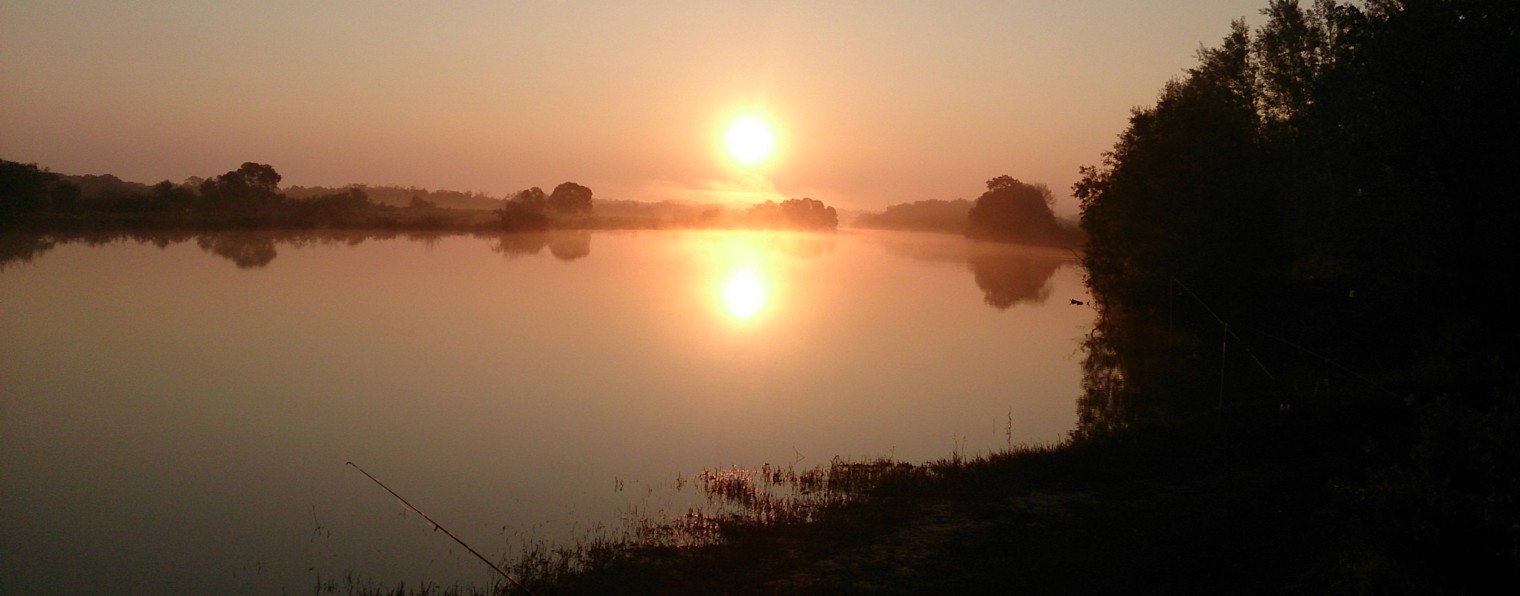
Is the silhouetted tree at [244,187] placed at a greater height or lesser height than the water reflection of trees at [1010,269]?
greater

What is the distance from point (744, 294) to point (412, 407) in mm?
31278

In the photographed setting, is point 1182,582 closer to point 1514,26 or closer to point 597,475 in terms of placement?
point 597,475

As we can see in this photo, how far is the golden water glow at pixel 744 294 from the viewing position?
4187 centimetres

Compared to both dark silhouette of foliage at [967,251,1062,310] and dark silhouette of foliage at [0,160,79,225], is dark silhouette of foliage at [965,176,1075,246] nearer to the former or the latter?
dark silhouette of foliage at [967,251,1062,310]

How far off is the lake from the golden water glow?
2.10 feet

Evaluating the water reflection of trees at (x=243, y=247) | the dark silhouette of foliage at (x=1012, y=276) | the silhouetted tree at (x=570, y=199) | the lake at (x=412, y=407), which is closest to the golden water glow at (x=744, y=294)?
the lake at (x=412, y=407)

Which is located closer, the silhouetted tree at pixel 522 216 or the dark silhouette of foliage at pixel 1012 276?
the dark silhouette of foliage at pixel 1012 276

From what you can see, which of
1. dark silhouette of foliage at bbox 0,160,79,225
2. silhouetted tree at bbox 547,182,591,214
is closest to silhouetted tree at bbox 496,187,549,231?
silhouetted tree at bbox 547,182,591,214

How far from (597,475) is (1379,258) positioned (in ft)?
53.7

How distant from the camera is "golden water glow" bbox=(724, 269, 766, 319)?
41872 millimetres

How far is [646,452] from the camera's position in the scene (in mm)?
16641

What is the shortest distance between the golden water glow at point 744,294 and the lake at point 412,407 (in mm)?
639

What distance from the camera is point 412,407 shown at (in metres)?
19.7

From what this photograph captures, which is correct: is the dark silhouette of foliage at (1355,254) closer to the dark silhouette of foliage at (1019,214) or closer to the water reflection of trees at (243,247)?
the water reflection of trees at (243,247)
